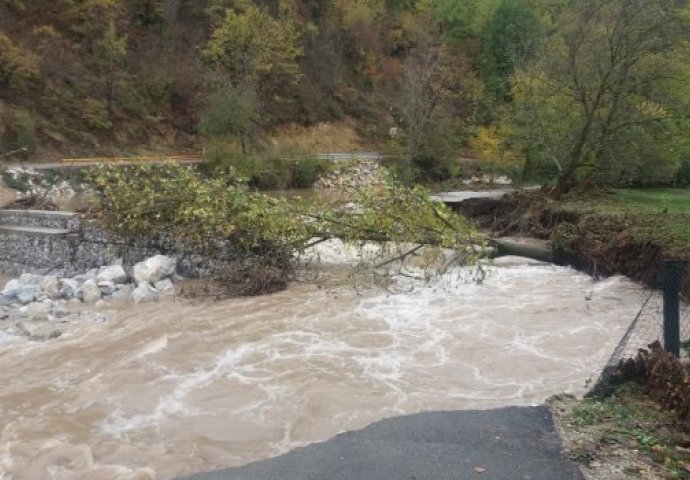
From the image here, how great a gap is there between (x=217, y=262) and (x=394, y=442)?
923 centimetres

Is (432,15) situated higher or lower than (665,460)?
higher

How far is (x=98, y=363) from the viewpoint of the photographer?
9.85 m

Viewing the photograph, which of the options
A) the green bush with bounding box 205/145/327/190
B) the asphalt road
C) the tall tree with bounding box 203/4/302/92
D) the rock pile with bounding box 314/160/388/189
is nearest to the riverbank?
the asphalt road

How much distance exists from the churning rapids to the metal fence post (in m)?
1.60

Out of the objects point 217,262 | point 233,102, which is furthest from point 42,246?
point 233,102

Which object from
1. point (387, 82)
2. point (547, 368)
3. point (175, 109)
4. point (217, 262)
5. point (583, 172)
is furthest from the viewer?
point (387, 82)

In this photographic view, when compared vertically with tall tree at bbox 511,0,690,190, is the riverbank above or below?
below

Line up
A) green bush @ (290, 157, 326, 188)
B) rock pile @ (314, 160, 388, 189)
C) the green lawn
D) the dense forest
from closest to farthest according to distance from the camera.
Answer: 1. the green lawn
2. the dense forest
3. rock pile @ (314, 160, 388, 189)
4. green bush @ (290, 157, 326, 188)

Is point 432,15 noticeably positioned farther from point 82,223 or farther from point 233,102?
point 82,223

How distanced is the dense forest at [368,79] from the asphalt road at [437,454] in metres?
19.4

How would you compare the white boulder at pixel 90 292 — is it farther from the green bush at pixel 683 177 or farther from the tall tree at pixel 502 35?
the tall tree at pixel 502 35

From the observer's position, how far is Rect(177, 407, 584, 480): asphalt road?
579cm

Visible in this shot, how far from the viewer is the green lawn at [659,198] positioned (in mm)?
20748

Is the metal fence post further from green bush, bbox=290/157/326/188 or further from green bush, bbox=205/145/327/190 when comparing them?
green bush, bbox=290/157/326/188
